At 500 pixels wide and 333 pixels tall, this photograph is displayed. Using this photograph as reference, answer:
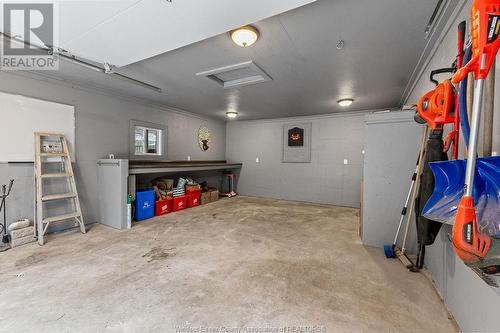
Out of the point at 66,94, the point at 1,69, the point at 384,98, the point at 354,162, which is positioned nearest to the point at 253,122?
the point at 354,162

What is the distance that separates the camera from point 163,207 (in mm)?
4516

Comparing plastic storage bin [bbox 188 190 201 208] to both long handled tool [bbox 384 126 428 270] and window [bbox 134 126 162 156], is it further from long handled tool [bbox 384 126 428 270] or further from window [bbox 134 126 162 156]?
long handled tool [bbox 384 126 428 270]

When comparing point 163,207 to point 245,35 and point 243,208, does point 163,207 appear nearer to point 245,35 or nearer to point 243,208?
point 243,208

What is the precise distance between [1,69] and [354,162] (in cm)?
665

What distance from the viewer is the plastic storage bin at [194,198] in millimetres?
5188

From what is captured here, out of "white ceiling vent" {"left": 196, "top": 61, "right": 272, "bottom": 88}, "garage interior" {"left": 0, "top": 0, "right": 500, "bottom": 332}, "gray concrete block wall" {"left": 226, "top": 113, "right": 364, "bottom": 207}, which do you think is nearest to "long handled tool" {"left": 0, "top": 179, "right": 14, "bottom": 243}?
"garage interior" {"left": 0, "top": 0, "right": 500, "bottom": 332}

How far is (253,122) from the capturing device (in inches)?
268

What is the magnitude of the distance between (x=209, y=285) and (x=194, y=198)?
3485 mm

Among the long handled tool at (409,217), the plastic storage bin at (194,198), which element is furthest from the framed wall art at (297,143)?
the long handled tool at (409,217)

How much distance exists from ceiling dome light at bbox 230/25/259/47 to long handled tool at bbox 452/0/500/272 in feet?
5.21

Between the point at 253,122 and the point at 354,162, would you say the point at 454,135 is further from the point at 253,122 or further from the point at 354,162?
the point at 253,122

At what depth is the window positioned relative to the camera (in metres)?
4.71

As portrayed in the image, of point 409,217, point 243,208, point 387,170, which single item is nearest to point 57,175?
point 243,208

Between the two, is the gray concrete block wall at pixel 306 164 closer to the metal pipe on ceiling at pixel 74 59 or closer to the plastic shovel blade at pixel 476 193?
the metal pipe on ceiling at pixel 74 59
